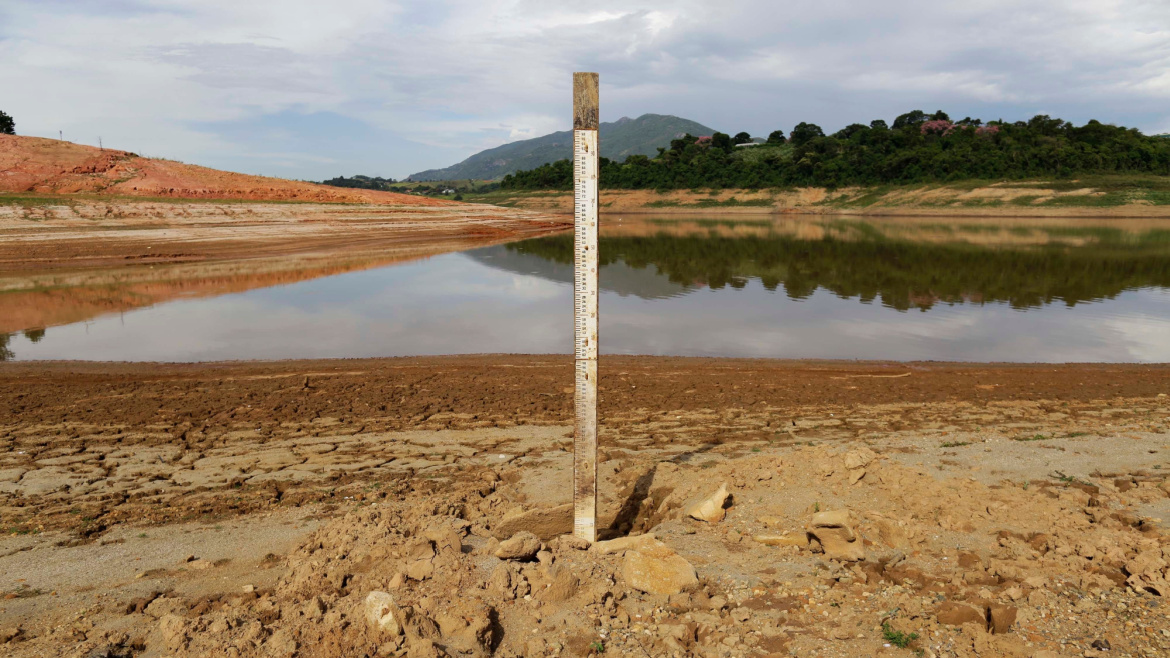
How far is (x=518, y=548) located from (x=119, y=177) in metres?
52.8

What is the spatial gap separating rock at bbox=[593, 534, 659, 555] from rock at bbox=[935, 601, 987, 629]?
5.74 ft

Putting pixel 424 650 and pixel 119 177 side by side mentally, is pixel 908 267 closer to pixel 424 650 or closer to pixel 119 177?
pixel 424 650

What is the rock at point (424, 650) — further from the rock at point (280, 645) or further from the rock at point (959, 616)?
the rock at point (959, 616)

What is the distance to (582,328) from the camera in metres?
4.72

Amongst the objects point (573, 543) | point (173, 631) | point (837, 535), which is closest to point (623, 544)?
point (573, 543)

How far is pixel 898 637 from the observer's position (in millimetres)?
3721

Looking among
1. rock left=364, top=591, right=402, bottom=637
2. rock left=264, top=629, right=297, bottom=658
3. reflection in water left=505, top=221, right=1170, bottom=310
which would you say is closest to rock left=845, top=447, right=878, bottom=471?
rock left=364, top=591, right=402, bottom=637

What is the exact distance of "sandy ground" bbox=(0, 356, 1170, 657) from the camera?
3855mm

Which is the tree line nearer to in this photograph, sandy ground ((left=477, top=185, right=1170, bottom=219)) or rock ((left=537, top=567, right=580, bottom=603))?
sandy ground ((left=477, top=185, right=1170, bottom=219))

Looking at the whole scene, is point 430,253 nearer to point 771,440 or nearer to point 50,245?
point 50,245

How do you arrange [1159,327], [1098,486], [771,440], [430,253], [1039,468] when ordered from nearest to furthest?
1. [1098,486]
2. [1039,468]
3. [771,440]
4. [1159,327]
5. [430,253]

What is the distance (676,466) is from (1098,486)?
356 centimetres

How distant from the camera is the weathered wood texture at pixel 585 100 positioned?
4.48m

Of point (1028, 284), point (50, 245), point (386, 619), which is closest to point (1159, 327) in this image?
point (1028, 284)
